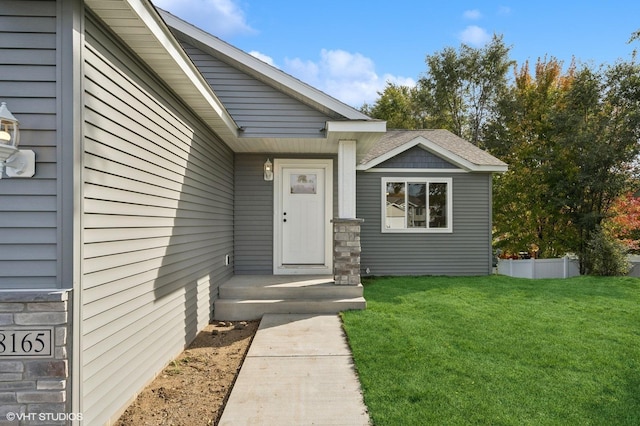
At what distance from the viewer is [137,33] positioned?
262 cm

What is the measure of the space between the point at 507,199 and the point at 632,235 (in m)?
3.63

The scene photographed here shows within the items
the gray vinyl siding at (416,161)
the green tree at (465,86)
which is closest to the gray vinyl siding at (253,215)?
the gray vinyl siding at (416,161)

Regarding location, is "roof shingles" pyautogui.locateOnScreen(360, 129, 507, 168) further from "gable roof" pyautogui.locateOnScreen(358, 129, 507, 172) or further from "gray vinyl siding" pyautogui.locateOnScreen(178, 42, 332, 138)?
"gray vinyl siding" pyautogui.locateOnScreen(178, 42, 332, 138)

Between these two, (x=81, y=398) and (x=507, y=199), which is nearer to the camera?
(x=81, y=398)

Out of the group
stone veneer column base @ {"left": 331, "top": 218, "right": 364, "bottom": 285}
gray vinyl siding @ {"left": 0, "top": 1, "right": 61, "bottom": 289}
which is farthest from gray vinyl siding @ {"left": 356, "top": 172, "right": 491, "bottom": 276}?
gray vinyl siding @ {"left": 0, "top": 1, "right": 61, "bottom": 289}

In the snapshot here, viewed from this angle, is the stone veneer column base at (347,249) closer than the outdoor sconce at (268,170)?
Yes

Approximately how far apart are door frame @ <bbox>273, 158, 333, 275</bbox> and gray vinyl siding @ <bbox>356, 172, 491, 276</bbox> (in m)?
1.94

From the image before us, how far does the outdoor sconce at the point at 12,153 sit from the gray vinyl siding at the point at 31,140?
0.04 metres

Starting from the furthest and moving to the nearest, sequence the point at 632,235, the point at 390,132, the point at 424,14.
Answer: the point at 424,14 < the point at 632,235 < the point at 390,132

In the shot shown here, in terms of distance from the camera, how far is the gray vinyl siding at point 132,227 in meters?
2.28

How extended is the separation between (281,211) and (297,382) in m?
3.99

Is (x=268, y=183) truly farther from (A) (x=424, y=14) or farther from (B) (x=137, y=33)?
(A) (x=424, y=14)

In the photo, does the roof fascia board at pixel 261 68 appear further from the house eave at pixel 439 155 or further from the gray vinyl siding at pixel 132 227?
the house eave at pixel 439 155

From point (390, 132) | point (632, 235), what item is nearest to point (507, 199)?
point (632, 235)
